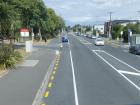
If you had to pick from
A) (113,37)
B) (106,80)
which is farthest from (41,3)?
(106,80)

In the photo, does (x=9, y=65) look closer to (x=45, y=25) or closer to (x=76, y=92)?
(x=76, y=92)

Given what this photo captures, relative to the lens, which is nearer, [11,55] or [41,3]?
[11,55]

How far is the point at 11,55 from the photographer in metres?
31.5

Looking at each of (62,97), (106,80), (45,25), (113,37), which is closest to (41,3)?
(45,25)

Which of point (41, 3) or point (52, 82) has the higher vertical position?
point (41, 3)

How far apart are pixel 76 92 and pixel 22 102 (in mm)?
3646

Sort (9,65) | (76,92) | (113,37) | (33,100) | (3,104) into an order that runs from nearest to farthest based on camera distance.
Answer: (3,104) → (33,100) → (76,92) → (9,65) → (113,37)

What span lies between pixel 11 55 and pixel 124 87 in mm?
12519

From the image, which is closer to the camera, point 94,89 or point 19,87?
point 94,89

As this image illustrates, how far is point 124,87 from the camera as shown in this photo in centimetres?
2081

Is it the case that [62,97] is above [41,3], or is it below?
below

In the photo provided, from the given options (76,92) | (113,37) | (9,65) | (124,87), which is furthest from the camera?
(113,37)

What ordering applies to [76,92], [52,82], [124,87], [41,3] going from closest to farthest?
[76,92]
[124,87]
[52,82]
[41,3]

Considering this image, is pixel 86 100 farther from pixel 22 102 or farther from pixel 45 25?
pixel 45 25
